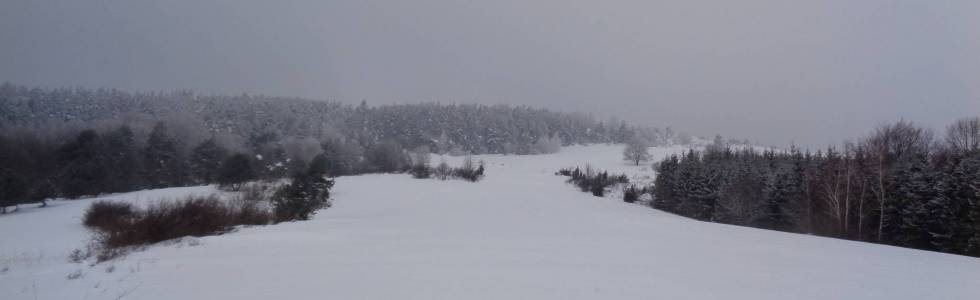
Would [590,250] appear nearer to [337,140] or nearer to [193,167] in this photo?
[193,167]

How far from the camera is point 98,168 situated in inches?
1807

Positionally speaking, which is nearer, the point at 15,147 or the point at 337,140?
the point at 15,147

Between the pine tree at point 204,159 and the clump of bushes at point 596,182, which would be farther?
the pine tree at point 204,159

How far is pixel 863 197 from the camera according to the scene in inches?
836

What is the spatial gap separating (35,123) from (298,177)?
6732 cm

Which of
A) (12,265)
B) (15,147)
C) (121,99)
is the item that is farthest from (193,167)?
(12,265)

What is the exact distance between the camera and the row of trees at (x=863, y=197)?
1727 cm

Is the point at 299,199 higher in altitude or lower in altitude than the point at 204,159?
higher

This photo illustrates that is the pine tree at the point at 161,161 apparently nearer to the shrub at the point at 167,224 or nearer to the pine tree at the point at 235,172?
the pine tree at the point at 235,172

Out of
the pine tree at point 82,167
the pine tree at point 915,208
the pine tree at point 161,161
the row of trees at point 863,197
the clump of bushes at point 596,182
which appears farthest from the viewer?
the pine tree at point 161,161

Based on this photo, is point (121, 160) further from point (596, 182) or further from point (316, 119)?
point (596, 182)

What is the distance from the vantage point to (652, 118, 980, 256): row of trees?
1727 centimetres

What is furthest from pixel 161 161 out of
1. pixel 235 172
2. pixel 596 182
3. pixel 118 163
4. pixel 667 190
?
pixel 667 190

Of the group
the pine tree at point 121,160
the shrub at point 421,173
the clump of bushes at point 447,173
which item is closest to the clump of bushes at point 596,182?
the clump of bushes at point 447,173
